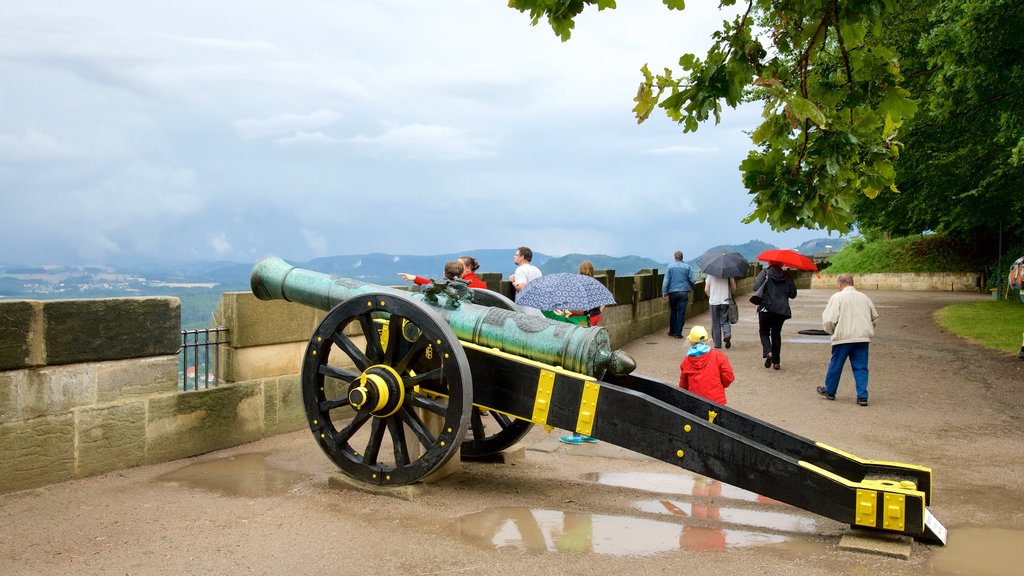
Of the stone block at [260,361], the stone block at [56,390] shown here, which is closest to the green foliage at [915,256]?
the stone block at [260,361]

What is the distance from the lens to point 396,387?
5516 millimetres

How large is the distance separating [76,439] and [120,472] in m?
0.41

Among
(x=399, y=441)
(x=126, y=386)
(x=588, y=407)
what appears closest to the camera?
(x=588, y=407)

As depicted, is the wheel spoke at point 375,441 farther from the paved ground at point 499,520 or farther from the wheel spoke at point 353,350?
the wheel spoke at point 353,350

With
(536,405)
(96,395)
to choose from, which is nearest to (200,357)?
(96,395)

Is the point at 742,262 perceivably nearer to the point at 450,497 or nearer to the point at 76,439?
the point at 450,497

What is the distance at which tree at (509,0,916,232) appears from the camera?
198 inches

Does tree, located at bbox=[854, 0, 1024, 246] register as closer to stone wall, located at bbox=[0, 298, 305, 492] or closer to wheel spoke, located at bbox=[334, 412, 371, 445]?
wheel spoke, located at bbox=[334, 412, 371, 445]

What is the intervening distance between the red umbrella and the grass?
3989 millimetres

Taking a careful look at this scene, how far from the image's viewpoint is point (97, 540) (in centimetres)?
483

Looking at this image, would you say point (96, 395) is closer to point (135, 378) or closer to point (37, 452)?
point (135, 378)

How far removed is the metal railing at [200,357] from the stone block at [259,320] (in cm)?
12

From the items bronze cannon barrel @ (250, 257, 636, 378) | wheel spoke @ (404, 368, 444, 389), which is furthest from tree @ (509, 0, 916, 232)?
wheel spoke @ (404, 368, 444, 389)

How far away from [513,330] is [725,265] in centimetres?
854
